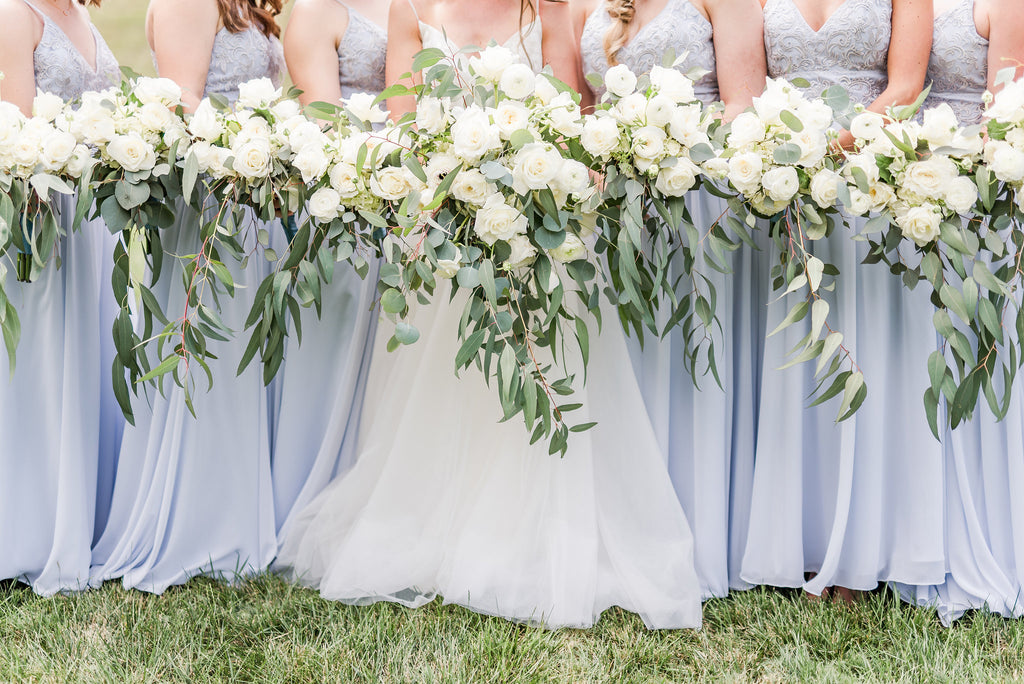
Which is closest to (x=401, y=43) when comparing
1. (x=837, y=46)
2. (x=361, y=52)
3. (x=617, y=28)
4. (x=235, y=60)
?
(x=361, y=52)

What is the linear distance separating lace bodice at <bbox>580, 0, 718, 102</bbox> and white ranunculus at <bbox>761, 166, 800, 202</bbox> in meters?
0.95

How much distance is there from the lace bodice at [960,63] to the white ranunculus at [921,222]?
97 centimetres

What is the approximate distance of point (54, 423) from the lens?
8.86 feet

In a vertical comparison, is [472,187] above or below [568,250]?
above

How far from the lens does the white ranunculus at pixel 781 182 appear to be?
2121mm

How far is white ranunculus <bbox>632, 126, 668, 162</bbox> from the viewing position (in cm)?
210

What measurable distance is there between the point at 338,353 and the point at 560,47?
1.37 m

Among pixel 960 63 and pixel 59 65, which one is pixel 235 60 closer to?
pixel 59 65

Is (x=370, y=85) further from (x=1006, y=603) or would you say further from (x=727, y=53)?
(x=1006, y=603)

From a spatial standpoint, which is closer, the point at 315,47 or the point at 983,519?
the point at 983,519

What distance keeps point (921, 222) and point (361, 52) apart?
83.1 inches

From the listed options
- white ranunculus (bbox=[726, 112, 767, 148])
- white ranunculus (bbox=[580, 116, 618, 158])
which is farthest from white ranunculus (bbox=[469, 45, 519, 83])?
white ranunculus (bbox=[726, 112, 767, 148])

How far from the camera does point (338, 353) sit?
289 cm

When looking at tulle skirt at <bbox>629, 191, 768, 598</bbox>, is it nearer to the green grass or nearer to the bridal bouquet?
the green grass
